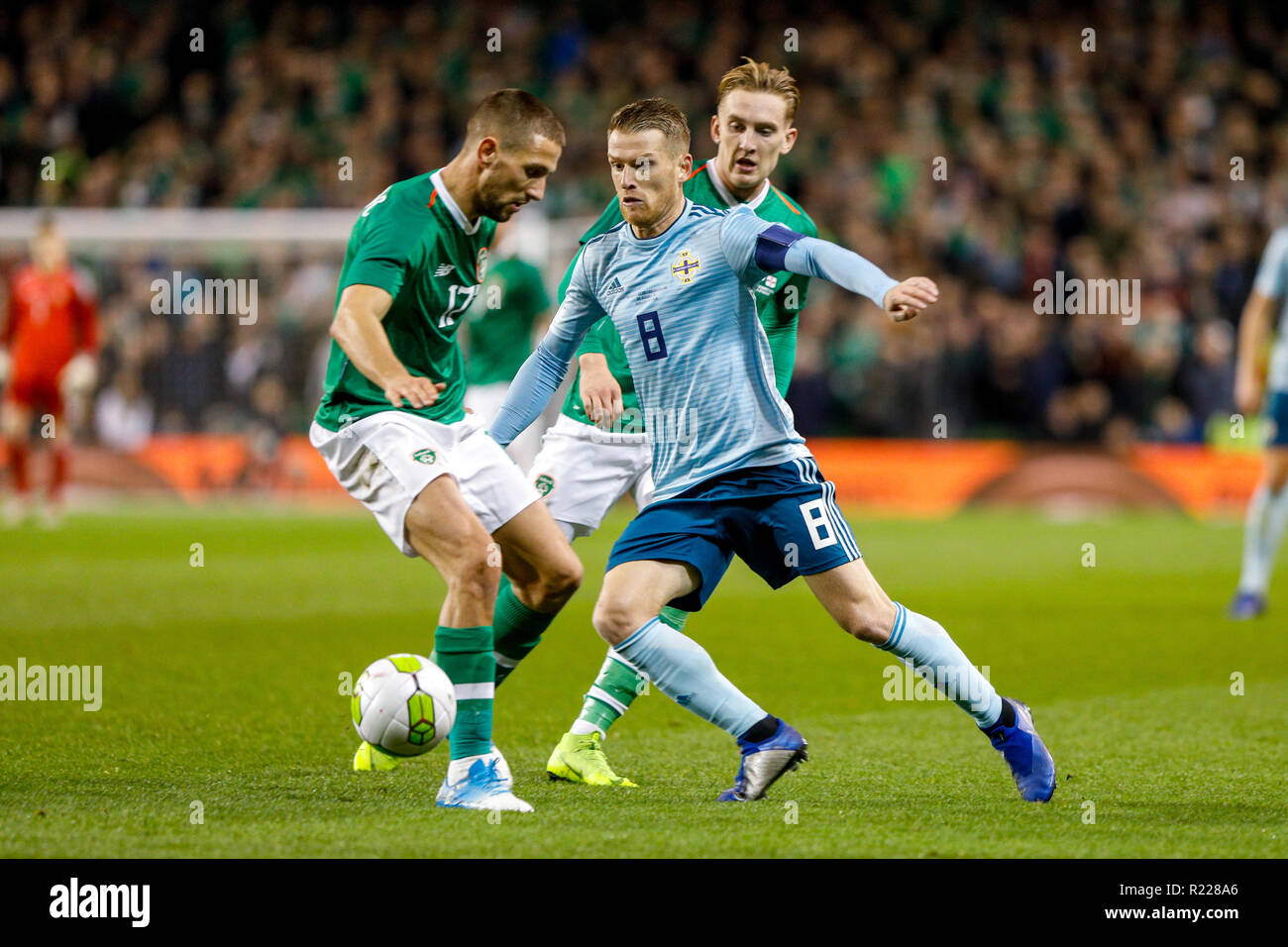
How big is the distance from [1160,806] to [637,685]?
1761mm

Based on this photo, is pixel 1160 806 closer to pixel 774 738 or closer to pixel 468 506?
pixel 774 738

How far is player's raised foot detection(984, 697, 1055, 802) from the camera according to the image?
4711 mm

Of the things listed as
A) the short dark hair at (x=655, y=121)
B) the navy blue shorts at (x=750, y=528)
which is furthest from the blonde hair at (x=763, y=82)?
the navy blue shorts at (x=750, y=528)

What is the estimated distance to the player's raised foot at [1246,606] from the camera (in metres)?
9.73

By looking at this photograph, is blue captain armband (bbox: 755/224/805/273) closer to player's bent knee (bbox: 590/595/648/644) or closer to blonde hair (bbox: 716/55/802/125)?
player's bent knee (bbox: 590/595/648/644)

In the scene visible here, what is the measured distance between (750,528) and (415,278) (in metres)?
1.28

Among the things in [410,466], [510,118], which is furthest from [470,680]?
[510,118]

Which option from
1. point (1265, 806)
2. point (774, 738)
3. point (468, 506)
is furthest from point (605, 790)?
point (1265, 806)

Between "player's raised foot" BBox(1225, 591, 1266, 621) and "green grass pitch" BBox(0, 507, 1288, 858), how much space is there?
0.13 meters

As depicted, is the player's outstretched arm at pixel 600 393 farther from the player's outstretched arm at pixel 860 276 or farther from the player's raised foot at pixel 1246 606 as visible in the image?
the player's raised foot at pixel 1246 606

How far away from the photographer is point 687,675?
463cm

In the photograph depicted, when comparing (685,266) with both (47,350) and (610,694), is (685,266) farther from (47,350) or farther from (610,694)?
(47,350)

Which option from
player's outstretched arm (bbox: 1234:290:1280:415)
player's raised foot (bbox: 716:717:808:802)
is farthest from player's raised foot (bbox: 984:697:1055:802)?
player's outstretched arm (bbox: 1234:290:1280:415)

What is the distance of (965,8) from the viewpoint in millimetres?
24359
